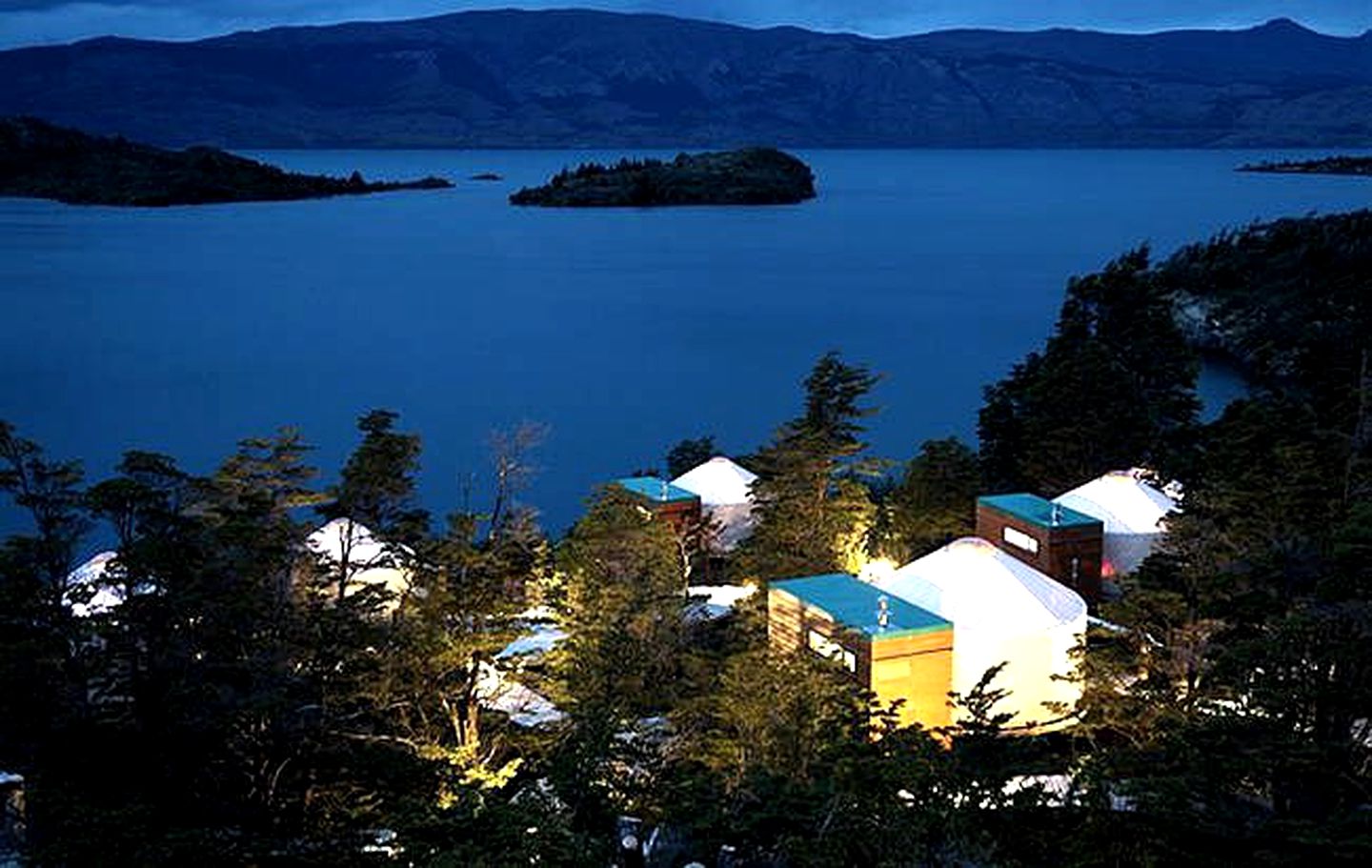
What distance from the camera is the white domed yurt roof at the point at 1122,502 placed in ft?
72.0

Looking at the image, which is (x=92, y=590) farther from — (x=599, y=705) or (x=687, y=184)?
(x=687, y=184)

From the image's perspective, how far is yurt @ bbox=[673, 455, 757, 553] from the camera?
24.3 meters

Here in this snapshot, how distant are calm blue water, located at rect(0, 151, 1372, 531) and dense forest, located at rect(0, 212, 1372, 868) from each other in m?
15.7

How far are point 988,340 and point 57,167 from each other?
8124cm

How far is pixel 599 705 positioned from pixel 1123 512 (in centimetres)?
1375

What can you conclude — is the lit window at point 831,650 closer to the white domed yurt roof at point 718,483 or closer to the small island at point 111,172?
the white domed yurt roof at point 718,483

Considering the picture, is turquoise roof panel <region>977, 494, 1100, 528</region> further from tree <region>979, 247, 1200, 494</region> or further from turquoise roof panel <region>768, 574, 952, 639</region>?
turquoise roof panel <region>768, 574, 952, 639</region>

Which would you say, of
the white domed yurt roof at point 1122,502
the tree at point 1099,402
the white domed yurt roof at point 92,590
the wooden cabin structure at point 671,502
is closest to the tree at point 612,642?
the white domed yurt roof at point 92,590

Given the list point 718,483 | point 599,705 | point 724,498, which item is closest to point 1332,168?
point 718,483

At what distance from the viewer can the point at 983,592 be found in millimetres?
16500

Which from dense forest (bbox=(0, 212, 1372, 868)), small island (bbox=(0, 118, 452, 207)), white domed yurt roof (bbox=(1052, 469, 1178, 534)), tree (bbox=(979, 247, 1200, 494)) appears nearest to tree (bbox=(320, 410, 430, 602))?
dense forest (bbox=(0, 212, 1372, 868))

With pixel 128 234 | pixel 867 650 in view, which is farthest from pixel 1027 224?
pixel 867 650

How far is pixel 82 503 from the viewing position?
39.4ft

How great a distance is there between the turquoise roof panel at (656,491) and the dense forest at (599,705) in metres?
4.48
